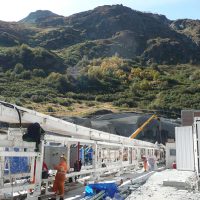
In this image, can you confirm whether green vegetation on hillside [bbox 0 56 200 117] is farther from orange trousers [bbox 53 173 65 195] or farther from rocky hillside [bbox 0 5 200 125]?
orange trousers [bbox 53 173 65 195]

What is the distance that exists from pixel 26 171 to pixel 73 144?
356 centimetres

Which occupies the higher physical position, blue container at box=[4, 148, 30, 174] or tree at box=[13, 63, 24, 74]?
tree at box=[13, 63, 24, 74]

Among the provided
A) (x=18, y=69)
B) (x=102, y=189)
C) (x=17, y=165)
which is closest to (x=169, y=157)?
(x=102, y=189)

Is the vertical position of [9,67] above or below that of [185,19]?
below

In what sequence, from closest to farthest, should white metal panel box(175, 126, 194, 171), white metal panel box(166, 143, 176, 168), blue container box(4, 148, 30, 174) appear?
blue container box(4, 148, 30, 174), white metal panel box(175, 126, 194, 171), white metal panel box(166, 143, 176, 168)

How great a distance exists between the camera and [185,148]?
628 inches

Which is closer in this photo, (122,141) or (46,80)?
(122,141)

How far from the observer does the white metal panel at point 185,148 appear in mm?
15672

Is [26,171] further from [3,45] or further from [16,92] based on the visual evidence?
[3,45]

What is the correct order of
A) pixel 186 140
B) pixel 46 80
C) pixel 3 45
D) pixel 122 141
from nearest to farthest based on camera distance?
pixel 186 140 → pixel 122 141 → pixel 46 80 → pixel 3 45

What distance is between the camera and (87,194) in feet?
36.0

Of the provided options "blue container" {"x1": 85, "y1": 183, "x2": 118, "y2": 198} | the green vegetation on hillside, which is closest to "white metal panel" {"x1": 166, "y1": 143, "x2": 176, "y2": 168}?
"blue container" {"x1": 85, "y1": 183, "x2": 118, "y2": 198}

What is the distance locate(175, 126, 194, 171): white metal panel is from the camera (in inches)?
617

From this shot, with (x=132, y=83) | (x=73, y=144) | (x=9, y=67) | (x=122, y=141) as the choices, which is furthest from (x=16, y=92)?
(x=73, y=144)
